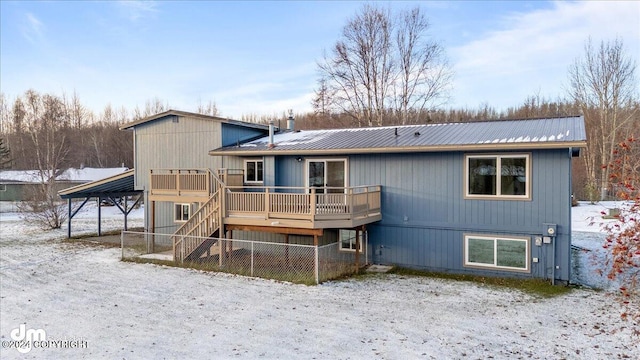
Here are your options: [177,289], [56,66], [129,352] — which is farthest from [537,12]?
[56,66]

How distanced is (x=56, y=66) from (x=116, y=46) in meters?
9.58

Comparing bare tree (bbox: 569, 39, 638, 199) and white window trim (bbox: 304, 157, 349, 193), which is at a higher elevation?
bare tree (bbox: 569, 39, 638, 199)

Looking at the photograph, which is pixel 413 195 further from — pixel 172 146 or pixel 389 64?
pixel 389 64

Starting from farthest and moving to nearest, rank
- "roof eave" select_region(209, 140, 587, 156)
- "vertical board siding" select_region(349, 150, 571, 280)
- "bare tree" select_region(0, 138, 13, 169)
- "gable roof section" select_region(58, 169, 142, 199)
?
"bare tree" select_region(0, 138, 13, 169) → "gable roof section" select_region(58, 169, 142, 199) → "vertical board siding" select_region(349, 150, 571, 280) → "roof eave" select_region(209, 140, 587, 156)

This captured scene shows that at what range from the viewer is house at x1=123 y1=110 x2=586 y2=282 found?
1185cm

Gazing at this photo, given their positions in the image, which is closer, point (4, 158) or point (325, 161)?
point (325, 161)

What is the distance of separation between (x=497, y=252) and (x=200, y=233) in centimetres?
964

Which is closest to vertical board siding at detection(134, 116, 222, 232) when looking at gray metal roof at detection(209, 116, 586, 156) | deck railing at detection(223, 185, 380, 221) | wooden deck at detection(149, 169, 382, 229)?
gray metal roof at detection(209, 116, 586, 156)

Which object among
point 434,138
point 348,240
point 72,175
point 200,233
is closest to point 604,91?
point 434,138

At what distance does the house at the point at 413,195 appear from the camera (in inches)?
467

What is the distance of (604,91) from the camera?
34.8m

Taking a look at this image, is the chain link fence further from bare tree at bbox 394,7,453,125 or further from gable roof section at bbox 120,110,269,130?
bare tree at bbox 394,7,453,125

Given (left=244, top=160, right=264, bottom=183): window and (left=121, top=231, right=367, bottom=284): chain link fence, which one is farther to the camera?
(left=244, top=160, right=264, bottom=183): window

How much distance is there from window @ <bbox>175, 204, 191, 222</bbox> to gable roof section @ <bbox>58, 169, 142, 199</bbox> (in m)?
3.08
